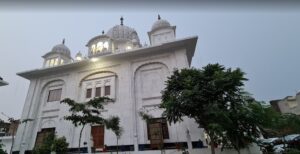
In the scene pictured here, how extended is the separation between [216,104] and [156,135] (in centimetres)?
576

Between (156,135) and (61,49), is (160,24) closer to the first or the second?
(156,135)

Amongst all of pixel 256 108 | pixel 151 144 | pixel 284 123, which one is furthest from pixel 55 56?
pixel 284 123

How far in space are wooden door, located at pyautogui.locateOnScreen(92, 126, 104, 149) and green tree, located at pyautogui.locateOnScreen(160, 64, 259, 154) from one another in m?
7.01

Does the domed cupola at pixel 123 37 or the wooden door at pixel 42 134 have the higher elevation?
the domed cupola at pixel 123 37

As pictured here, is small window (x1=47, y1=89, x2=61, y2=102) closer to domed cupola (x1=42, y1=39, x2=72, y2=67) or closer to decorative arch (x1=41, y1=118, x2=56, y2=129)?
decorative arch (x1=41, y1=118, x2=56, y2=129)

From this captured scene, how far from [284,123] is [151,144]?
27.4 ft

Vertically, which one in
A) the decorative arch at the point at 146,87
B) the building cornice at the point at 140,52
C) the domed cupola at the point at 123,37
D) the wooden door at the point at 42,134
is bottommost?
the wooden door at the point at 42,134

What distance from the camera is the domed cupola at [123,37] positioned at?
72.3ft

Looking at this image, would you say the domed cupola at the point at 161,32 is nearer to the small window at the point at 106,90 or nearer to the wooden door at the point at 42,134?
the small window at the point at 106,90

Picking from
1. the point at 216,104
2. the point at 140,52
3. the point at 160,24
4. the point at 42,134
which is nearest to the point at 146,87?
the point at 140,52

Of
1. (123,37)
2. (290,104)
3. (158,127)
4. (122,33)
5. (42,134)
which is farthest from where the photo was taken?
(290,104)

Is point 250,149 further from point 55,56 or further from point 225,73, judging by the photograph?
point 55,56

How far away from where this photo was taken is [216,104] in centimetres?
868

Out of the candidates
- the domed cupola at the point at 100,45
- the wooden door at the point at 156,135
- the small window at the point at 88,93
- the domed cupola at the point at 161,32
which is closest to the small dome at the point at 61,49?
the domed cupola at the point at 100,45
